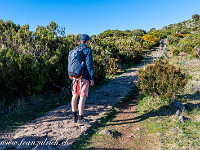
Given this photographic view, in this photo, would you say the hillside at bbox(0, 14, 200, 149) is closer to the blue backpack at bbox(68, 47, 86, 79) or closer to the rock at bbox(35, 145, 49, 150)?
the rock at bbox(35, 145, 49, 150)

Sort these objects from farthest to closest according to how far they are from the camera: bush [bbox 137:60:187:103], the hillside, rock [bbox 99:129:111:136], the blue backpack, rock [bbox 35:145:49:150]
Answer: bush [bbox 137:60:187:103] < the blue backpack < rock [bbox 99:129:111:136] < the hillside < rock [bbox 35:145:49:150]

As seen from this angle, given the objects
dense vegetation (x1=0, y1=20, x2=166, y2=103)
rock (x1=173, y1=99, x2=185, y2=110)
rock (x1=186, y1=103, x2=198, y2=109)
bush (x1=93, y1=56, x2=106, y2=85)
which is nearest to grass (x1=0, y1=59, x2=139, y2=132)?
dense vegetation (x1=0, y1=20, x2=166, y2=103)

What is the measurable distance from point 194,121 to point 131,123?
1448 mm

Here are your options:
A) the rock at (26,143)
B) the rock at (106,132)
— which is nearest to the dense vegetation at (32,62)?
the rock at (26,143)

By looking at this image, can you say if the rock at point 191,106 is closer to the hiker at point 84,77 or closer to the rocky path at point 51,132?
the rocky path at point 51,132

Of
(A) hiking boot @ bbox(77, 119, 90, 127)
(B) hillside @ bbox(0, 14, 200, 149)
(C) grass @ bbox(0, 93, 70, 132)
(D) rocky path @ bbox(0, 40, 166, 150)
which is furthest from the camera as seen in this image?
(C) grass @ bbox(0, 93, 70, 132)

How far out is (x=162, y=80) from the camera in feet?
16.3

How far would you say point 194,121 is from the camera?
12.3 feet

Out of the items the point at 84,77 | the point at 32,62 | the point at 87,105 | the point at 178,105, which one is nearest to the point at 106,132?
the point at 84,77

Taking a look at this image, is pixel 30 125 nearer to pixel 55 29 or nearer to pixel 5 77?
pixel 5 77

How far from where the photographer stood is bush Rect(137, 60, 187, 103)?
15.8 ft

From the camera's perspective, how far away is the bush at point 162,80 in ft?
15.8

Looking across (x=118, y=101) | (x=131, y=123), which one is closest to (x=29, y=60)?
(x=118, y=101)

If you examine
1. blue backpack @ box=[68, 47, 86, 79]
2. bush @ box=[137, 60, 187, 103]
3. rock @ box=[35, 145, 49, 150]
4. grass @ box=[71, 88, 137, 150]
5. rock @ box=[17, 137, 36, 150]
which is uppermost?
blue backpack @ box=[68, 47, 86, 79]
